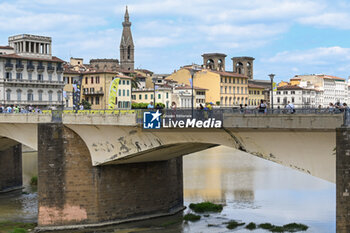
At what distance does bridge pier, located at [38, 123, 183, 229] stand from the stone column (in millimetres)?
15448

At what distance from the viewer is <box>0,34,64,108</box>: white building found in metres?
80.2

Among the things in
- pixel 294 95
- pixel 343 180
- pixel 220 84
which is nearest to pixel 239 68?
pixel 220 84

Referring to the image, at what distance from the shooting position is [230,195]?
139ft

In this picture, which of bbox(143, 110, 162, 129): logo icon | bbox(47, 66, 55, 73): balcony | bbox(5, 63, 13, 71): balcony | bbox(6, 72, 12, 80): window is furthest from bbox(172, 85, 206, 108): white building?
bbox(143, 110, 162, 129): logo icon

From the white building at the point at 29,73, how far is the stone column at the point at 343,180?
213 feet

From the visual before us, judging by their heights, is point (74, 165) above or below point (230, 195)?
above

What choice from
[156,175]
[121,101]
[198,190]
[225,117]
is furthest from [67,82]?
[225,117]

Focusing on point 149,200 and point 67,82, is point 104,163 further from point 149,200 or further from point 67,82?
point 67,82

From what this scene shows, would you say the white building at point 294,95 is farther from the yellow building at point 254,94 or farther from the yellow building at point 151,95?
the yellow building at point 254,94

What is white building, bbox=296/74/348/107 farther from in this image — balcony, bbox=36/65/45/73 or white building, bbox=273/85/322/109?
balcony, bbox=36/65/45/73

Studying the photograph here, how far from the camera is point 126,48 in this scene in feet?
515

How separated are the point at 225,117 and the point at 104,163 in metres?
9.78

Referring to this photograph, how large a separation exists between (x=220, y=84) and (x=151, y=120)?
8281 centimetres

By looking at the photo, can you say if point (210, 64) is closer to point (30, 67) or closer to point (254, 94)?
point (254, 94)
